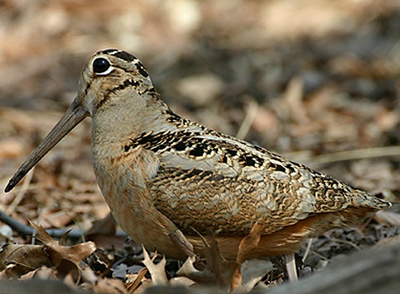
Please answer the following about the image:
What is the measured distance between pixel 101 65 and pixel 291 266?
177 centimetres

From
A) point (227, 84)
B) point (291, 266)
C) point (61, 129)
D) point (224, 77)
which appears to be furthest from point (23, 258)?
point (224, 77)

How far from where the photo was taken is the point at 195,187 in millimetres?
4043

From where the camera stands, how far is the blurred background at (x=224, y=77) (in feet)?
22.7

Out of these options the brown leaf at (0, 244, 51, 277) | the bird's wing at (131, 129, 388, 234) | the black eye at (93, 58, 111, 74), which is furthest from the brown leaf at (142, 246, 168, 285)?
the black eye at (93, 58, 111, 74)

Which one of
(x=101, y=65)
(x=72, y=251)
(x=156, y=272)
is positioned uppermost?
(x=101, y=65)

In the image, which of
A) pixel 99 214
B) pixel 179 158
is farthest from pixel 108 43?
pixel 179 158

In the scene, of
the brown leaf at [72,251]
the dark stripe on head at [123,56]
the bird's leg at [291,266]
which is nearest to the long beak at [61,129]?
the dark stripe on head at [123,56]

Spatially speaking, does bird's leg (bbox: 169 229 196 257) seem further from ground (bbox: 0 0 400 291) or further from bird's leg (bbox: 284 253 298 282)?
bird's leg (bbox: 284 253 298 282)

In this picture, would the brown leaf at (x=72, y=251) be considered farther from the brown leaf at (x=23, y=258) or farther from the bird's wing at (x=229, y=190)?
the bird's wing at (x=229, y=190)

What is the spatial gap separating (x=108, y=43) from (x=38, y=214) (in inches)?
209

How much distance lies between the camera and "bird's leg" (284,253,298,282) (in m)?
4.19

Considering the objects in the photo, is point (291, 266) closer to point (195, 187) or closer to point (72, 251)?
point (195, 187)

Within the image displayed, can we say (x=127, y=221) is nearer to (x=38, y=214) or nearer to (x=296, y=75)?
(x=38, y=214)

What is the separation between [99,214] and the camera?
593cm
